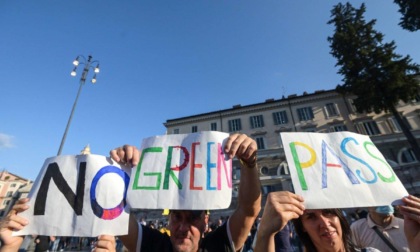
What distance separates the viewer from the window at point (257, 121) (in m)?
29.6

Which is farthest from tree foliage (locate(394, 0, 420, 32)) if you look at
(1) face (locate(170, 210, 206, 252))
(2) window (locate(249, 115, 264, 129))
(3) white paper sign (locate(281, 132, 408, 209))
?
(1) face (locate(170, 210, 206, 252))

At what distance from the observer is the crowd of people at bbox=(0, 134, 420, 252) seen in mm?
1392

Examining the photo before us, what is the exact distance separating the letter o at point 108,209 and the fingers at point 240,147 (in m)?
0.90

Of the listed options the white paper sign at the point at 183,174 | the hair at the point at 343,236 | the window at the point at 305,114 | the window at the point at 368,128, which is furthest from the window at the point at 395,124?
the white paper sign at the point at 183,174

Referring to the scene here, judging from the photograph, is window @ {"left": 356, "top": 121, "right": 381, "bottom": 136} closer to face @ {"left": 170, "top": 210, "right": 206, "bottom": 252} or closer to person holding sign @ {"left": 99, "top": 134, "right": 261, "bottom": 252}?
person holding sign @ {"left": 99, "top": 134, "right": 261, "bottom": 252}

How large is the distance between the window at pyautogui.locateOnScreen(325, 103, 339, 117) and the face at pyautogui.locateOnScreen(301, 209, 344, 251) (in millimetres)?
30229

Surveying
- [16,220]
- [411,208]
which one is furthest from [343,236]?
[16,220]

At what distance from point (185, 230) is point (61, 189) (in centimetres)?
108

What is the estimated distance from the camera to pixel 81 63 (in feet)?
35.9

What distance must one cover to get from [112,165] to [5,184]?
285 ft

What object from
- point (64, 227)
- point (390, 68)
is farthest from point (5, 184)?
point (390, 68)

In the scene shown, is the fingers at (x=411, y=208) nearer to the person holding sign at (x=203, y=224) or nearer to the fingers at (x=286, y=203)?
the fingers at (x=286, y=203)

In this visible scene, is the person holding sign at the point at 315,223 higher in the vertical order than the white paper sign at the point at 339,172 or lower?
lower

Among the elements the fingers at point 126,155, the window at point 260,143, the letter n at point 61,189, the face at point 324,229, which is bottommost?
the face at point 324,229
